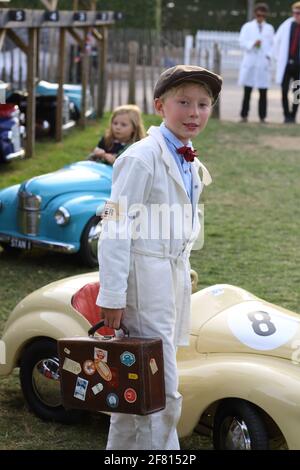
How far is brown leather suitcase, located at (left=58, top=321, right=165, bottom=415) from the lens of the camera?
3.27 metres

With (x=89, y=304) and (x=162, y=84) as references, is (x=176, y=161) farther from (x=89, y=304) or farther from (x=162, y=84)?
(x=89, y=304)

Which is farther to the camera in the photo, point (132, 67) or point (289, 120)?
point (132, 67)

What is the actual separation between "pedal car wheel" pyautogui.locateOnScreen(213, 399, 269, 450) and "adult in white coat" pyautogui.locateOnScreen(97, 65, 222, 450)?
1.24 ft

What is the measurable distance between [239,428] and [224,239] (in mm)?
4537

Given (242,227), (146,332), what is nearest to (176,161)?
(146,332)

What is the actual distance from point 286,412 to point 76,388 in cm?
83

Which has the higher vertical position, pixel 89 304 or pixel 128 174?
pixel 128 174

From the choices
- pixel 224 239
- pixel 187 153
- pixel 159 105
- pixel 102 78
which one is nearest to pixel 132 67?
pixel 102 78

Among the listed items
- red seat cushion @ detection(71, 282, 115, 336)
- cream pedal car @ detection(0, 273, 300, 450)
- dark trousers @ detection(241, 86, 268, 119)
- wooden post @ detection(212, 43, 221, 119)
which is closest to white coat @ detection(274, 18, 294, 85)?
dark trousers @ detection(241, 86, 268, 119)

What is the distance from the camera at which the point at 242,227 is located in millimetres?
8672

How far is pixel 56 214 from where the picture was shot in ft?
23.5

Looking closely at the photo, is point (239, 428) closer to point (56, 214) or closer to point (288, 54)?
point (56, 214)

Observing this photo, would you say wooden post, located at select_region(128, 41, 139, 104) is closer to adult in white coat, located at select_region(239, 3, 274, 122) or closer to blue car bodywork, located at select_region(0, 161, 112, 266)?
adult in white coat, located at select_region(239, 3, 274, 122)

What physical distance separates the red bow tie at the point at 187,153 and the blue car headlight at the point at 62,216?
3.72 metres
